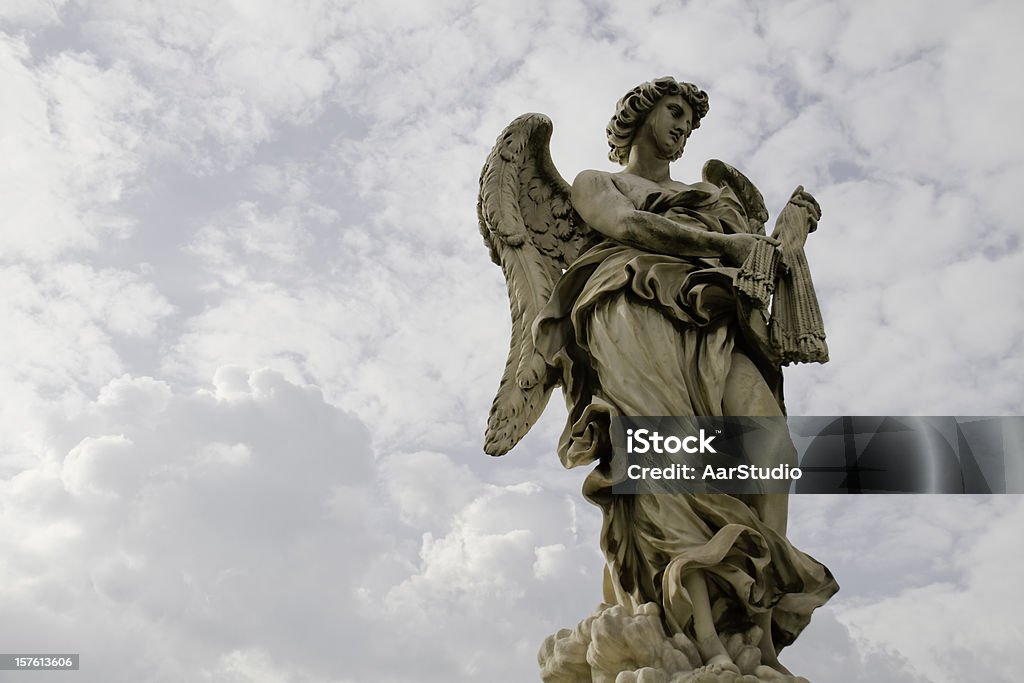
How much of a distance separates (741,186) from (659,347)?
178 centimetres

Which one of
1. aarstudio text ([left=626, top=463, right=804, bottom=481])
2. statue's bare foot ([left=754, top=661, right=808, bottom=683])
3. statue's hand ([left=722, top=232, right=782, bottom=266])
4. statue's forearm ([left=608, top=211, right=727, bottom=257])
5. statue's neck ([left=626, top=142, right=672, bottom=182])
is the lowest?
statue's bare foot ([left=754, top=661, right=808, bottom=683])

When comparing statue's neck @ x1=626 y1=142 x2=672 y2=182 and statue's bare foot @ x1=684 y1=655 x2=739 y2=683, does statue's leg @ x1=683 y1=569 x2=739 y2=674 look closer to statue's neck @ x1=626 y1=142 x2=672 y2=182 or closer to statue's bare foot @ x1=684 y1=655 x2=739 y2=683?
statue's bare foot @ x1=684 y1=655 x2=739 y2=683

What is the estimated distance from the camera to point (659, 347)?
19.6 feet

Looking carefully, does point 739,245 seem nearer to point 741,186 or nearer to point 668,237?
point 668,237

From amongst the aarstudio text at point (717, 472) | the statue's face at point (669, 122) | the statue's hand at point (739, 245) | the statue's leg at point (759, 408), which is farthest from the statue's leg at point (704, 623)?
the statue's face at point (669, 122)

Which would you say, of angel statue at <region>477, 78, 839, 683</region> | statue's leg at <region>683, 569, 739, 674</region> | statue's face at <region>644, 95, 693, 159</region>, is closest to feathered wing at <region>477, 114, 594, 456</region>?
angel statue at <region>477, 78, 839, 683</region>

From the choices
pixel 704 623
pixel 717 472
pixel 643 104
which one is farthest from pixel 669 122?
pixel 704 623

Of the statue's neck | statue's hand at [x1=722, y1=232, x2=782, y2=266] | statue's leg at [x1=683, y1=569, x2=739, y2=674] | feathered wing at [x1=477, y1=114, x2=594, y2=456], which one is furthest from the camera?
the statue's neck

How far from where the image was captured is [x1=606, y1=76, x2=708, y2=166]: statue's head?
6.74 m

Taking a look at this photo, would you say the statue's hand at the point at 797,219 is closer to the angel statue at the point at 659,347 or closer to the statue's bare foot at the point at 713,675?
the angel statue at the point at 659,347

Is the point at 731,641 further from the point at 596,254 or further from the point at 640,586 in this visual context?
the point at 596,254

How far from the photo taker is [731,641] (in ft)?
17.1

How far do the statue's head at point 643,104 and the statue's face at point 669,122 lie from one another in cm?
3

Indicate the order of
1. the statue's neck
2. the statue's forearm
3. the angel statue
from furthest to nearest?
1. the statue's neck
2. the statue's forearm
3. the angel statue
